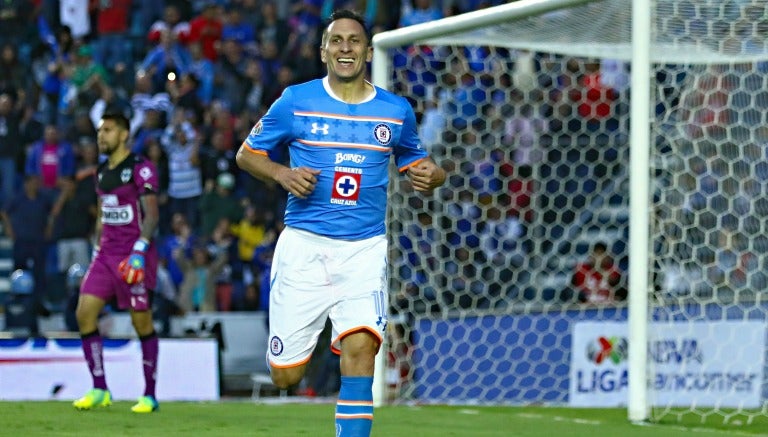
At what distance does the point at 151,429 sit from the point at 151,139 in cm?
912

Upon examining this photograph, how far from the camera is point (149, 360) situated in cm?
999

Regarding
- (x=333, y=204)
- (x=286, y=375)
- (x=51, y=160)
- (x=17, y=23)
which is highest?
(x=17, y=23)

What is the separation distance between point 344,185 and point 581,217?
8482 mm

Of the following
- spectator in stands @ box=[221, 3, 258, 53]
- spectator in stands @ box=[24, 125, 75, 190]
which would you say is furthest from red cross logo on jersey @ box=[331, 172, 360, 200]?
spectator in stands @ box=[221, 3, 258, 53]

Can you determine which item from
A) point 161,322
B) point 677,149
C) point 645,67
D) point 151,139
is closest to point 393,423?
point 645,67

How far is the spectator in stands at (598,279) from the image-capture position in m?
12.9

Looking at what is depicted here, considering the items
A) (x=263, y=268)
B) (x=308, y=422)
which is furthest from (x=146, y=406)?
(x=263, y=268)

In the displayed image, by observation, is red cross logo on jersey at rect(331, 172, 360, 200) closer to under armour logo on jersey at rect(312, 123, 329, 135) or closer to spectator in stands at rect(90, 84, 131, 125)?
under armour logo on jersey at rect(312, 123, 329, 135)

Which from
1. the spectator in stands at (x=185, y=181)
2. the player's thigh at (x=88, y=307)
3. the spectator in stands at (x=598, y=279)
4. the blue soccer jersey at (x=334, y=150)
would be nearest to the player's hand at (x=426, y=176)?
the blue soccer jersey at (x=334, y=150)

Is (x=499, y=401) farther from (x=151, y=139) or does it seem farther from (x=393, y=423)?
(x=151, y=139)

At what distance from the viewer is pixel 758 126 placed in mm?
11047

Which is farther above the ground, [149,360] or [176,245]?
[176,245]

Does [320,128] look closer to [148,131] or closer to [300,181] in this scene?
[300,181]

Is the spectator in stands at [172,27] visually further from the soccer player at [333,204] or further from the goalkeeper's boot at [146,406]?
the soccer player at [333,204]
